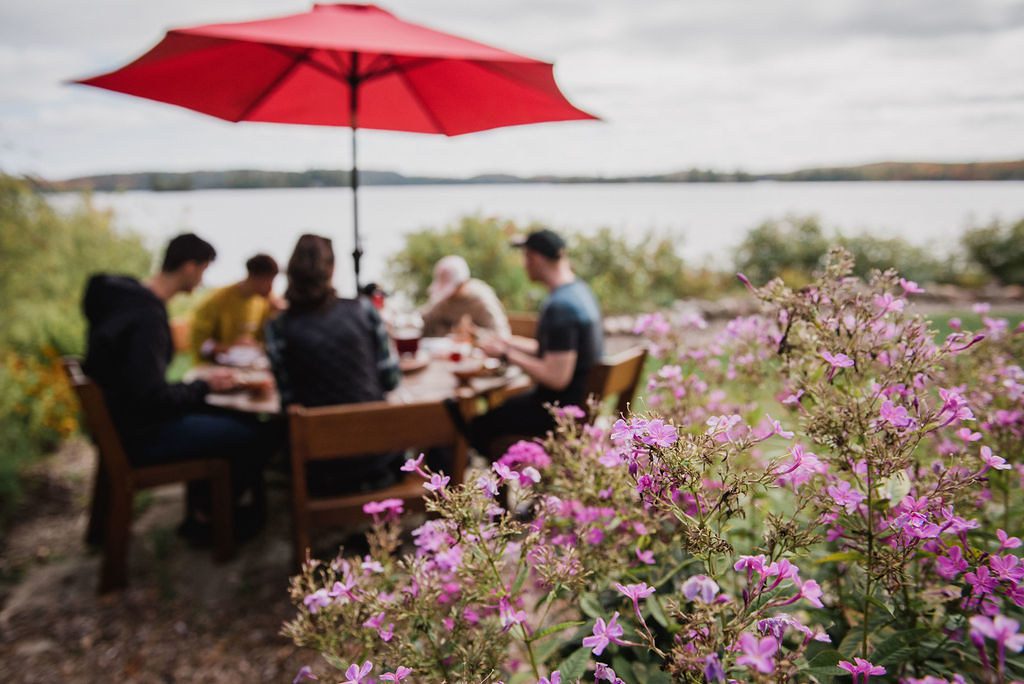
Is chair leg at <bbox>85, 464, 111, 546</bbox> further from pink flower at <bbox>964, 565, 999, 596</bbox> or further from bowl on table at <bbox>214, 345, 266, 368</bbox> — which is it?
pink flower at <bbox>964, 565, 999, 596</bbox>

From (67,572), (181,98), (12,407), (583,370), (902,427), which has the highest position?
(181,98)

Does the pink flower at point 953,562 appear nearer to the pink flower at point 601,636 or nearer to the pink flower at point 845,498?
the pink flower at point 845,498

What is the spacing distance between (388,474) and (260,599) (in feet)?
2.78

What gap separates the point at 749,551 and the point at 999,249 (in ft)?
40.2

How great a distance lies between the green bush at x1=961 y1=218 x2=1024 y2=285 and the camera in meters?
10.7

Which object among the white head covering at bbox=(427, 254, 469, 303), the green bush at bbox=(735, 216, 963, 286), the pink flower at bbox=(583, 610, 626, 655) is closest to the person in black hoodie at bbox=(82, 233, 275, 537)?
the white head covering at bbox=(427, 254, 469, 303)

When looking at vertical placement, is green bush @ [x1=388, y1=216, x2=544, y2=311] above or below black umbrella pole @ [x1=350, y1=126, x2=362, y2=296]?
below

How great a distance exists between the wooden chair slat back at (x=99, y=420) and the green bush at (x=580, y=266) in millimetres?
5397

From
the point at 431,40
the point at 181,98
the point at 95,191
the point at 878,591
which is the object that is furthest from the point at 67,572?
the point at 95,191

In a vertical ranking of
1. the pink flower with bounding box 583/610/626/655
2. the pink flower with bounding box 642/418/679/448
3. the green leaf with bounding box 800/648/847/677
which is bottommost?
the green leaf with bounding box 800/648/847/677

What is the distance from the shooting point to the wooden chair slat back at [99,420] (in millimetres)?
2826

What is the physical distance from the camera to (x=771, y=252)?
427 inches

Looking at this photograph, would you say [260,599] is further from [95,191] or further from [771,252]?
[771,252]

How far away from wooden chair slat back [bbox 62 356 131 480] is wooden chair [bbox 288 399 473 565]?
0.92m
